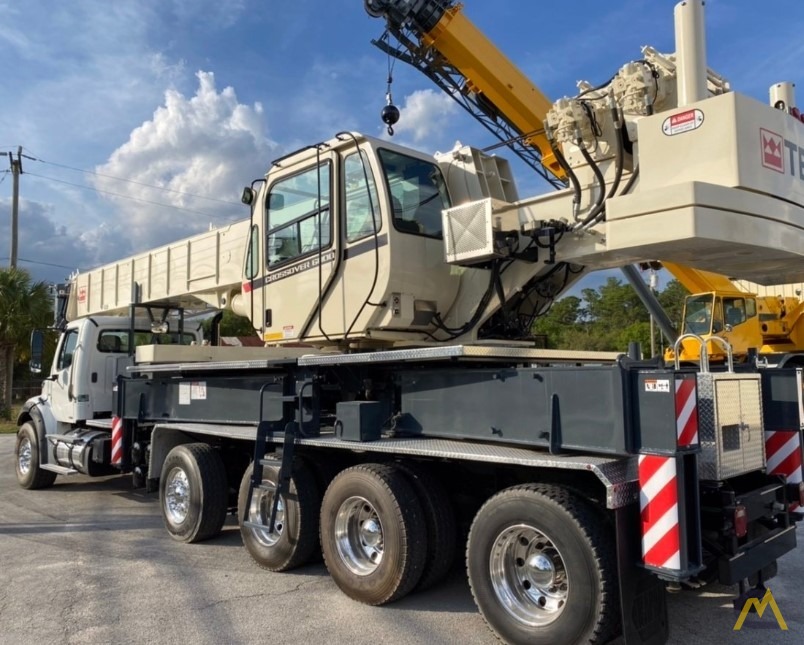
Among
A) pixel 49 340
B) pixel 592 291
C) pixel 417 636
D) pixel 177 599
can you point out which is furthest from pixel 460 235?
pixel 592 291

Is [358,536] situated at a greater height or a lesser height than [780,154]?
lesser

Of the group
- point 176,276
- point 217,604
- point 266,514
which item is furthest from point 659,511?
point 176,276

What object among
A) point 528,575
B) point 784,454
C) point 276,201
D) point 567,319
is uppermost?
point 567,319

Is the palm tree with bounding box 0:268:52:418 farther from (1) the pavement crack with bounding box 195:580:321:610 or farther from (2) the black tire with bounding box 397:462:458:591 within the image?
(2) the black tire with bounding box 397:462:458:591

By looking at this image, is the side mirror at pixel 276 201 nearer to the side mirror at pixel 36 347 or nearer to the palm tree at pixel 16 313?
the side mirror at pixel 36 347

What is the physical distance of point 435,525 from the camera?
502 cm

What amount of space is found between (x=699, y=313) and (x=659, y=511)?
14.0 meters

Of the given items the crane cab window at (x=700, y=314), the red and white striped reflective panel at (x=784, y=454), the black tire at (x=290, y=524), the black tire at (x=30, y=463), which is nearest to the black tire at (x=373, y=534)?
the black tire at (x=290, y=524)

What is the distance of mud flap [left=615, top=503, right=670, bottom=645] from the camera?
3.77 m

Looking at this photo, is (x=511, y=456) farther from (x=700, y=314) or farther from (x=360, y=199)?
(x=700, y=314)

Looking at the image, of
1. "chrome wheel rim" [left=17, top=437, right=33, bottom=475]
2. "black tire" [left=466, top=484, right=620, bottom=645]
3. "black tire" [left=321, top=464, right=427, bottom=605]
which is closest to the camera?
"black tire" [left=466, top=484, right=620, bottom=645]

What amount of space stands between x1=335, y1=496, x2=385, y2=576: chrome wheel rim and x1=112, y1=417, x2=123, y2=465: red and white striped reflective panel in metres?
4.41

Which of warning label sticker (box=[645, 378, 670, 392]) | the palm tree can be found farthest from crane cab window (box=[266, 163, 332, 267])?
the palm tree

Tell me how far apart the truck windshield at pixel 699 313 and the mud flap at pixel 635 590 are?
13499 mm
